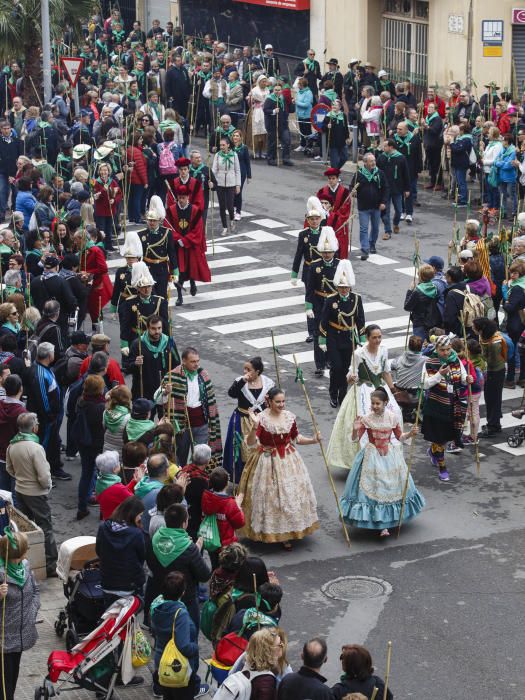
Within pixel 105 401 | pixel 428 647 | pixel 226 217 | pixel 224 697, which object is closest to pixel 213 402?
pixel 105 401

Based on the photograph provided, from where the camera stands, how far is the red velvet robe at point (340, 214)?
73.9 ft

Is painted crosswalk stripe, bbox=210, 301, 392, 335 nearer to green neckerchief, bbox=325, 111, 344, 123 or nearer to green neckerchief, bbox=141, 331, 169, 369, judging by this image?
green neckerchief, bbox=141, 331, 169, 369

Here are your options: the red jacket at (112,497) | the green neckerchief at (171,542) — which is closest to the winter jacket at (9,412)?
the red jacket at (112,497)

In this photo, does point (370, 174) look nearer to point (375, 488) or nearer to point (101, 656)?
point (375, 488)

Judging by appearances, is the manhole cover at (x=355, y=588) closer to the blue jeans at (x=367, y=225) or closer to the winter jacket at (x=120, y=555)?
the winter jacket at (x=120, y=555)

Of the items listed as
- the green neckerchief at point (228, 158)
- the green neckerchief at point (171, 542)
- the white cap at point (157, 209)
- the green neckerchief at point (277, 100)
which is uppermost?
the green neckerchief at point (277, 100)

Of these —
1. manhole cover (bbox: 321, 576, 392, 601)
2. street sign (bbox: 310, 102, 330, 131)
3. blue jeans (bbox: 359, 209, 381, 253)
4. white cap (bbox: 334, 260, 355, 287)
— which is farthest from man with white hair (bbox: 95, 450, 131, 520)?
street sign (bbox: 310, 102, 330, 131)

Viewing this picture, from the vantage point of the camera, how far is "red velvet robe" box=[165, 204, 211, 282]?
2209 cm

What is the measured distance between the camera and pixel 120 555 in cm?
1177

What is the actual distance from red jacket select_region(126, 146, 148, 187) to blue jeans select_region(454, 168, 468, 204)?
554cm

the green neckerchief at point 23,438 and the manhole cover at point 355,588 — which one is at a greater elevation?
the green neckerchief at point 23,438

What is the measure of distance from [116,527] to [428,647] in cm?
273

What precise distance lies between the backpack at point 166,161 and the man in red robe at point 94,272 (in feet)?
20.8

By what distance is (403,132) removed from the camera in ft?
87.6
